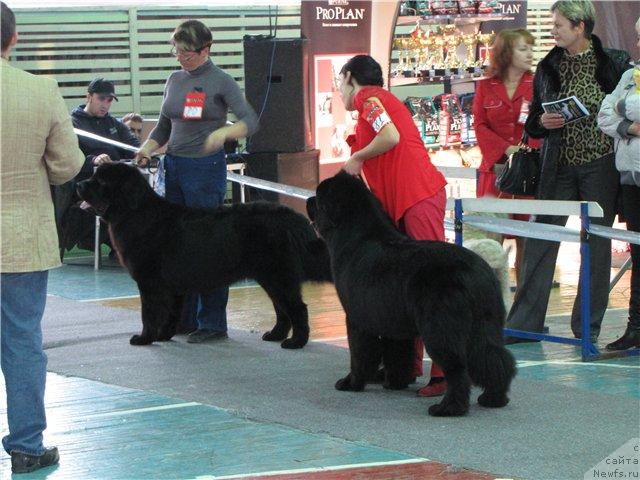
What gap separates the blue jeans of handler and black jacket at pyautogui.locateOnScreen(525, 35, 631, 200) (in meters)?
1.92

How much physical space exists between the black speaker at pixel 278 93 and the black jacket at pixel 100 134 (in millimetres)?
1203

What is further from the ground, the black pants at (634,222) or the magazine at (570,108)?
the magazine at (570,108)

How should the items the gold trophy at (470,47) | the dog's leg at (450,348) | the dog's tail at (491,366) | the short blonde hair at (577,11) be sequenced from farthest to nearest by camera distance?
the gold trophy at (470,47), the short blonde hair at (577,11), the dog's tail at (491,366), the dog's leg at (450,348)

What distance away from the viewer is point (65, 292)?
8.84 metres

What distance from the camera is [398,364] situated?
5273 millimetres

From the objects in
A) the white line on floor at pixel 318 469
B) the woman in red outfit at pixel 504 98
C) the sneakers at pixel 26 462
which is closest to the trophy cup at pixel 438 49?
the woman in red outfit at pixel 504 98

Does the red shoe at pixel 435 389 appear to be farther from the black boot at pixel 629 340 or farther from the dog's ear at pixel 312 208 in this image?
the black boot at pixel 629 340

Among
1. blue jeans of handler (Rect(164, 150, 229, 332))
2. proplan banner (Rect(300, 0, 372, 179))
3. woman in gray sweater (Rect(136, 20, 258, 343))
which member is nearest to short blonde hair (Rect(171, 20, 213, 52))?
woman in gray sweater (Rect(136, 20, 258, 343))

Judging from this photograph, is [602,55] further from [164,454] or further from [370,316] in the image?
[164,454]

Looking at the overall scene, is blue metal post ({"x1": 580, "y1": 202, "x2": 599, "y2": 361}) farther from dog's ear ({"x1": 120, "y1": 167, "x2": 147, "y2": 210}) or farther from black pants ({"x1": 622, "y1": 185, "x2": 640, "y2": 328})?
dog's ear ({"x1": 120, "y1": 167, "x2": 147, "y2": 210})

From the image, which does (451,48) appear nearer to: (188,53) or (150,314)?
(188,53)

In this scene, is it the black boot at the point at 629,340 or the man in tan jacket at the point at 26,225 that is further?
the black boot at the point at 629,340

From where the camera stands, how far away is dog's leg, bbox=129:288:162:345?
6.52 metres

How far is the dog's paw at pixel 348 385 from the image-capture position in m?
5.24
